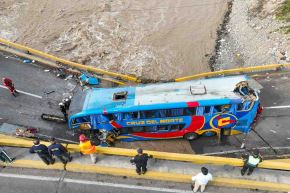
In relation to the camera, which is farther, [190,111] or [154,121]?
[154,121]

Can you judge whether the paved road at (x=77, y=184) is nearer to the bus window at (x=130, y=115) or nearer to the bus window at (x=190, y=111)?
the bus window at (x=130, y=115)

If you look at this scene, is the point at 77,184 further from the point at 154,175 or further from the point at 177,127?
the point at 177,127

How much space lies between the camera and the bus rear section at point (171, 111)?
14.6 meters

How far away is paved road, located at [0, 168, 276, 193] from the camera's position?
11.2 metres

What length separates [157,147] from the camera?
1620 cm

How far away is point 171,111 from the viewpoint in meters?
14.9

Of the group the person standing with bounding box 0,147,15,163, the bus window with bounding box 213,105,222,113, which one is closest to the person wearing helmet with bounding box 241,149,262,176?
the bus window with bounding box 213,105,222,113

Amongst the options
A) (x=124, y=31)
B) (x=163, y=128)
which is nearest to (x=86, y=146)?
(x=163, y=128)

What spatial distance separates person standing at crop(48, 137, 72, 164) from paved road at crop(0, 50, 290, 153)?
4976 mm

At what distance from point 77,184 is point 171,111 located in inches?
214

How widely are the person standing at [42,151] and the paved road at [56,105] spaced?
4975 mm

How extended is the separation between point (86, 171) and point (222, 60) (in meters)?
15.2

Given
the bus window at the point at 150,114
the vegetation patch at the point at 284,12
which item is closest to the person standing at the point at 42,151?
the bus window at the point at 150,114

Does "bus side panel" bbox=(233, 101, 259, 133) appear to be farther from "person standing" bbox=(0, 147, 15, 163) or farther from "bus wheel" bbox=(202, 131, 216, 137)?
"person standing" bbox=(0, 147, 15, 163)
